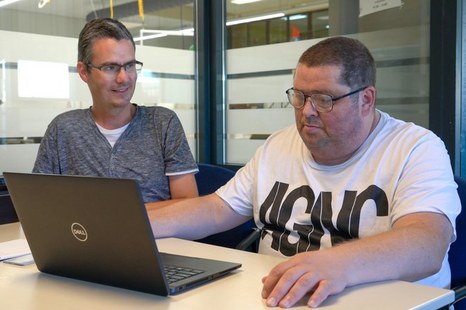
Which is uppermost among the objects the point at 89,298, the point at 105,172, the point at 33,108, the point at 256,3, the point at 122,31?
the point at 256,3

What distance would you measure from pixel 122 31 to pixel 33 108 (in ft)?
3.68

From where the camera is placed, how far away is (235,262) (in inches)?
49.9

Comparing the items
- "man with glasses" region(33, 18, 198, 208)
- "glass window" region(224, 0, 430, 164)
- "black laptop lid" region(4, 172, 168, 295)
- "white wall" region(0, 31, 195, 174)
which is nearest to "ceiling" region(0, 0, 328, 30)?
"glass window" region(224, 0, 430, 164)

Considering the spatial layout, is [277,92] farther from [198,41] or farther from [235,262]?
[235,262]

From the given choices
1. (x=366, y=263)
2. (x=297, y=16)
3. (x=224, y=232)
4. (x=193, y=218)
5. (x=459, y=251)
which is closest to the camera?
(x=366, y=263)

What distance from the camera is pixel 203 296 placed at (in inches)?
41.3

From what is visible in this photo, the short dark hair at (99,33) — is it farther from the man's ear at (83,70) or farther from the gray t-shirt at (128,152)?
the gray t-shirt at (128,152)

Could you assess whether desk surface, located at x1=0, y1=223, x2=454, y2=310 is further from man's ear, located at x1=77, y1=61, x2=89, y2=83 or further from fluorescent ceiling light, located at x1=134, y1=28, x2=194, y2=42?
fluorescent ceiling light, located at x1=134, y1=28, x2=194, y2=42

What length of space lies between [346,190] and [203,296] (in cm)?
64

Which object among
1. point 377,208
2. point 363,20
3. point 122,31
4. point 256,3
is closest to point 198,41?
point 256,3

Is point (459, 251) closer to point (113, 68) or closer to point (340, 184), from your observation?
point (340, 184)


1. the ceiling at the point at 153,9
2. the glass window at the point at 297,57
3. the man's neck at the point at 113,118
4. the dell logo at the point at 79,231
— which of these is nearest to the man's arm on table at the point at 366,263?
the dell logo at the point at 79,231

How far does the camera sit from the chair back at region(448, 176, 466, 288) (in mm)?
1521

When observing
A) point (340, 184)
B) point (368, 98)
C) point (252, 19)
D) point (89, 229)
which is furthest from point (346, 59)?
point (252, 19)
